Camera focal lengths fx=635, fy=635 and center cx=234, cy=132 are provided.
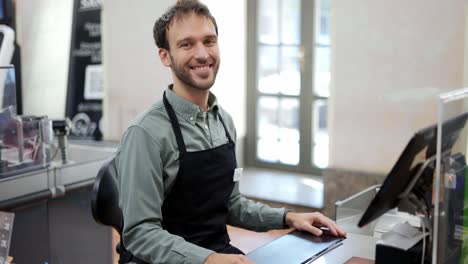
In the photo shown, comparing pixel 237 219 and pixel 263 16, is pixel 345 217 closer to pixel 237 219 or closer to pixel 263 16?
pixel 237 219

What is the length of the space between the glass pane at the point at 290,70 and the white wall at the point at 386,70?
0.81 meters

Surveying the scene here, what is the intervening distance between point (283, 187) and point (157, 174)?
3.19 m

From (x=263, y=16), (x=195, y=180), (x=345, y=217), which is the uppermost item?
(x=263, y=16)

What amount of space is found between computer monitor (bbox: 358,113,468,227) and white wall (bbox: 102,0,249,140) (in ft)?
12.3

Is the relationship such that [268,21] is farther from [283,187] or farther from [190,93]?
[190,93]

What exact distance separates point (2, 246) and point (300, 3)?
350 cm

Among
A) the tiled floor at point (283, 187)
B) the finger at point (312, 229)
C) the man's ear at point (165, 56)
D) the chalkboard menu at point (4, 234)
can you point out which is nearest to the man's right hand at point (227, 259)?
the finger at point (312, 229)

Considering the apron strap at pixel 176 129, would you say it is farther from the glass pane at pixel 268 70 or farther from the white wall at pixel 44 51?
the white wall at pixel 44 51

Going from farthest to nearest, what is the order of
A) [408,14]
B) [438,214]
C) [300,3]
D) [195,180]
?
[300,3] < [408,14] < [195,180] < [438,214]

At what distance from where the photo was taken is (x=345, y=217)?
6.35 ft

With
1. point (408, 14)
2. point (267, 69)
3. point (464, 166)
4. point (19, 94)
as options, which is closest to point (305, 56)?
point (267, 69)

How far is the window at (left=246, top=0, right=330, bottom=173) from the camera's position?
5020 mm

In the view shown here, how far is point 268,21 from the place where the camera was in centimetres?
523

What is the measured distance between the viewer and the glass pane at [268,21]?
204 inches
